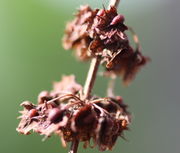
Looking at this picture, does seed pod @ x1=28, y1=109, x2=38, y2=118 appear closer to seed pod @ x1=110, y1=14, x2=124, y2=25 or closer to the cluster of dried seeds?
the cluster of dried seeds

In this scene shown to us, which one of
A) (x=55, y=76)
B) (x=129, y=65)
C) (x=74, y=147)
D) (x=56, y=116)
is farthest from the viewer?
(x=55, y=76)

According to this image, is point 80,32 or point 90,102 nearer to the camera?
point 90,102

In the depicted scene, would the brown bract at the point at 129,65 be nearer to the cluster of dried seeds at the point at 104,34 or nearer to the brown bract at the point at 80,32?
the cluster of dried seeds at the point at 104,34

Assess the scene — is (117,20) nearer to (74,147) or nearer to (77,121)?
(77,121)

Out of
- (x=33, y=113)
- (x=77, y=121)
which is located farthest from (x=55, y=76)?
(x=77, y=121)

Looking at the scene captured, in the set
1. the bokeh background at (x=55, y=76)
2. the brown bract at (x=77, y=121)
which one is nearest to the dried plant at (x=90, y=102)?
the brown bract at (x=77, y=121)

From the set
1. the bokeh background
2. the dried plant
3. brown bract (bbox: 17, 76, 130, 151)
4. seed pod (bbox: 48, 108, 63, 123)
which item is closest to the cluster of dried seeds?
the dried plant

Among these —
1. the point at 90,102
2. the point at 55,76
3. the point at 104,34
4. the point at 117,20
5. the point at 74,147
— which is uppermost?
the point at 55,76

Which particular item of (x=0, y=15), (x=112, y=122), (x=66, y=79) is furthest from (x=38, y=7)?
(x=112, y=122)
